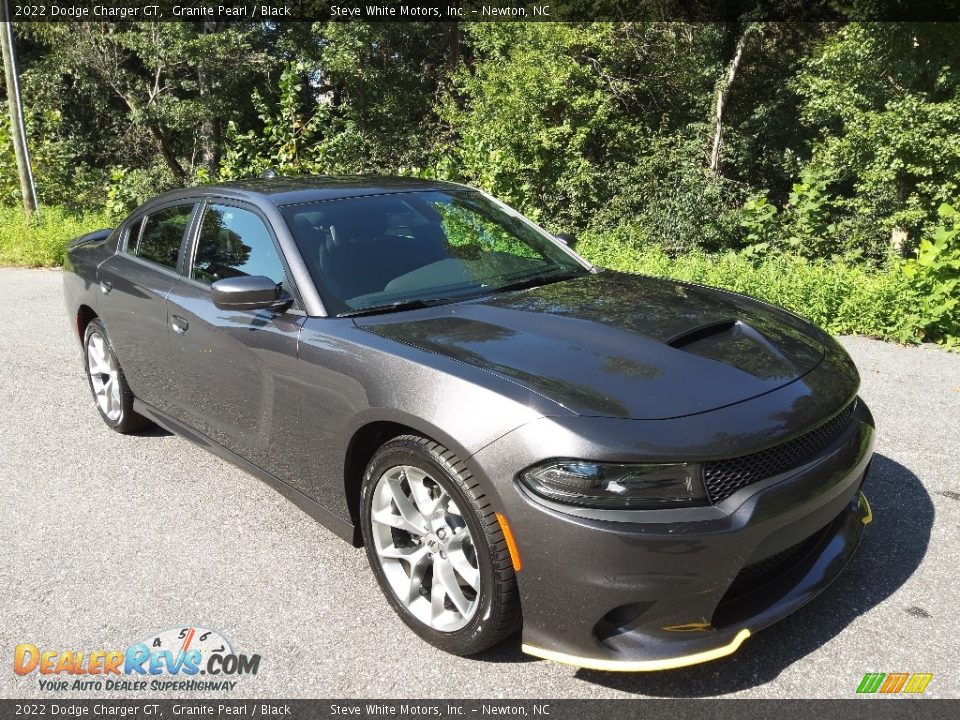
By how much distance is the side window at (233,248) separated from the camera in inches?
141

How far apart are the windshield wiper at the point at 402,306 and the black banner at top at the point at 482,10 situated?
1729 centimetres

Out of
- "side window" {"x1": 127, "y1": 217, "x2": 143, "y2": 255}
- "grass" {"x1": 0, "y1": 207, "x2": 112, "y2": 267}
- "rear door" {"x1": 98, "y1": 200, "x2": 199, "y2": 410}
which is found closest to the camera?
"rear door" {"x1": 98, "y1": 200, "x2": 199, "y2": 410}

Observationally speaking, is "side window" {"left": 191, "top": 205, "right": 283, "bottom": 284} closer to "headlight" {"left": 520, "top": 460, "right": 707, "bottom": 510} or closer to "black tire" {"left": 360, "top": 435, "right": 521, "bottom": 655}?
"black tire" {"left": 360, "top": 435, "right": 521, "bottom": 655}

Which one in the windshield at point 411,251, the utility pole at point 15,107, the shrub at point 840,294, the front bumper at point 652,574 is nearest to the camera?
the front bumper at point 652,574

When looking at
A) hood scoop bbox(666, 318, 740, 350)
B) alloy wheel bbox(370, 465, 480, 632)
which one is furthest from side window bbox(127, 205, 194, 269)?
hood scoop bbox(666, 318, 740, 350)

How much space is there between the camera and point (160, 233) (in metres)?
4.54

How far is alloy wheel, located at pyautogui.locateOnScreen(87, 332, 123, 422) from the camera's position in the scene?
4984mm

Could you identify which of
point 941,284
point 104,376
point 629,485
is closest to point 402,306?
point 629,485

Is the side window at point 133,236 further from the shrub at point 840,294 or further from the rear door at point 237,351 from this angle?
the shrub at point 840,294

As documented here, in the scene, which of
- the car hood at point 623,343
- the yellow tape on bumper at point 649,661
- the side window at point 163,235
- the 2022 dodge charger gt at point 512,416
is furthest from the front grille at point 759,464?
the side window at point 163,235

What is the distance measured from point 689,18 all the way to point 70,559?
21.5m

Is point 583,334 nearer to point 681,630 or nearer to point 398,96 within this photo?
point 681,630

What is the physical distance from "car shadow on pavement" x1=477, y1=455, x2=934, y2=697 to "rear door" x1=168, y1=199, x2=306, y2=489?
1308 mm

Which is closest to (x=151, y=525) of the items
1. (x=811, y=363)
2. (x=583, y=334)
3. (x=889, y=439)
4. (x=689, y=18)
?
(x=583, y=334)
